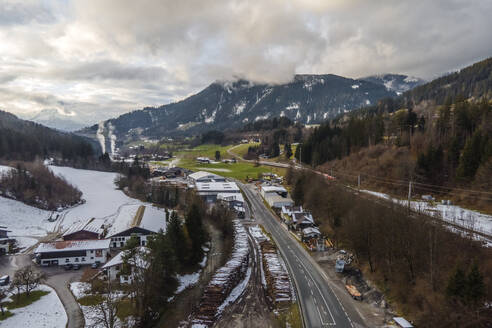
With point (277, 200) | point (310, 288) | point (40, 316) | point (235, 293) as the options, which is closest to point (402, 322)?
point (310, 288)

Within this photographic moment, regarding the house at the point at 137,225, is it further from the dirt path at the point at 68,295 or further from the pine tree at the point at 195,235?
the dirt path at the point at 68,295

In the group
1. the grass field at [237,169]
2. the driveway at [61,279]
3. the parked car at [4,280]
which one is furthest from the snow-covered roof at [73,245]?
the grass field at [237,169]

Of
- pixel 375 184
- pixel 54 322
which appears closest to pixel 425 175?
pixel 375 184

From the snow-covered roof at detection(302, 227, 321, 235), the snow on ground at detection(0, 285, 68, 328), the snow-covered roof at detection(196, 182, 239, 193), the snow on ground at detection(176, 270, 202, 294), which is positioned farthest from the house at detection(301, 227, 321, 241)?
the snow on ground at detection(0, 285, 68, 328)

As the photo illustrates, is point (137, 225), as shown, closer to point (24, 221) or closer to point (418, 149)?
point (24, 221)

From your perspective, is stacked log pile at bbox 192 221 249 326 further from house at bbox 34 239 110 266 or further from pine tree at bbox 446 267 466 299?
house at bbox 34 239 110 266

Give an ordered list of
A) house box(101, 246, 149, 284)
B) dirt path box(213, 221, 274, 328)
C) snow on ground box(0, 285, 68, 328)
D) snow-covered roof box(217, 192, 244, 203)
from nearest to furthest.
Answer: dirt path box(213, 221, 274, 328) < snow on ground box(0, 285, 68, 328) < house box(101, 246, 149, 284) < snow-covered roof box(217, 192, 244, 203)
